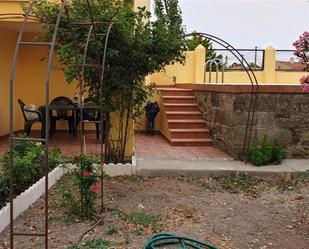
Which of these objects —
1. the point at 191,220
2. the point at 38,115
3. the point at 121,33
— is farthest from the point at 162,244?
the point at 38,115

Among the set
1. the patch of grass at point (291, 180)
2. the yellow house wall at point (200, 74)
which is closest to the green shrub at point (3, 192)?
the patch of grass at point (291, 180)

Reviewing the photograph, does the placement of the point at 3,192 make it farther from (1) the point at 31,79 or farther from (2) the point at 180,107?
(1) the point at 31,79

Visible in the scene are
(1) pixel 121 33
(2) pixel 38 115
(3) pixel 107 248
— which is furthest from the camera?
(2) pixel 38 115

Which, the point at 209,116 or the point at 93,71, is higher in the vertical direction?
the point at 93,71

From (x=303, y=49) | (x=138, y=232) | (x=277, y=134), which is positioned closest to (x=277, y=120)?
(x=277, y=134)

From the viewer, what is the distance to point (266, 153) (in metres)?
7.00

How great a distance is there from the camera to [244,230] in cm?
436

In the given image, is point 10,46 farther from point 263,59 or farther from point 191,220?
point 263,59

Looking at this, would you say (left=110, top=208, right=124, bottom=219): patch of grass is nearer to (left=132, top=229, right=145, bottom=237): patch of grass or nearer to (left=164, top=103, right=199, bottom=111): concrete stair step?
(left=132, top=229, right=145, bottom=237): patch of grass

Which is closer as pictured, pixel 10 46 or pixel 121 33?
pixel 121 33

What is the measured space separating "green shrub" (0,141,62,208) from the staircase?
12.6 feet

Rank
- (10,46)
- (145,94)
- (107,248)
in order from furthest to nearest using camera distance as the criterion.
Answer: (10,46) < (145,94) < (107,248)

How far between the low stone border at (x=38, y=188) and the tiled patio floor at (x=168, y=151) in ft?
2.84

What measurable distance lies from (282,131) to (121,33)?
3264 millimetres
